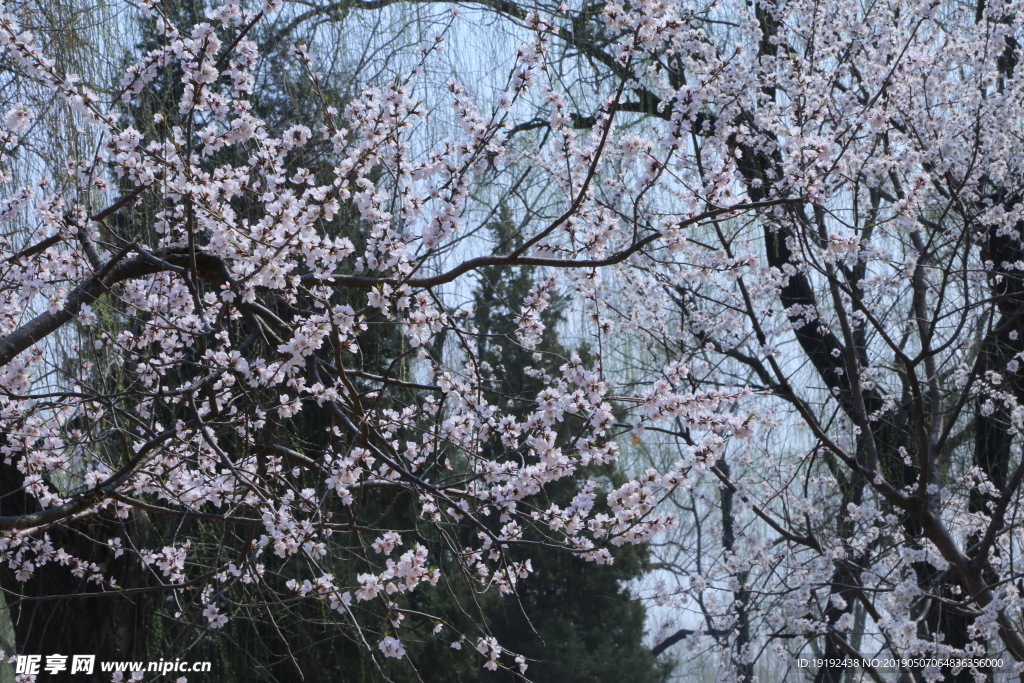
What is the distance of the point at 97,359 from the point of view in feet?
9.61

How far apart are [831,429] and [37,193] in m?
4.36

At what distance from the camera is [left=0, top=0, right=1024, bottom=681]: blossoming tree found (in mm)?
2066

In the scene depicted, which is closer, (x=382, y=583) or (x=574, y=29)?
(x=382, y=583)

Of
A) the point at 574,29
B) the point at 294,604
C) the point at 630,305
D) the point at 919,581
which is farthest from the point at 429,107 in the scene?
the point at 919,581

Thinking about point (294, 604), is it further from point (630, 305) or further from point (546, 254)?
point (546, 254)

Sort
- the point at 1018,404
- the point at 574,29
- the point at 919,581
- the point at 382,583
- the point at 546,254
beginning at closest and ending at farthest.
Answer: the point at 382,583 → the point at 546,254 → the point at 919,581 → the point at 1018,404 → the point at 574,29

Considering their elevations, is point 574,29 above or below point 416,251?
above

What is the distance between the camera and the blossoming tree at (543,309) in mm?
2066

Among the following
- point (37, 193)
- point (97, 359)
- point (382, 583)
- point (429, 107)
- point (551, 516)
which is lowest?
point (382, 583)

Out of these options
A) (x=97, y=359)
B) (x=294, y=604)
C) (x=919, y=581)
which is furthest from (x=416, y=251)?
(x=919, y=581)

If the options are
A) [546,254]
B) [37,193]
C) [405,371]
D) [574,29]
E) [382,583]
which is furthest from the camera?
[574,29]

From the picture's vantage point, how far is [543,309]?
306 centimetres

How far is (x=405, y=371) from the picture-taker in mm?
4867

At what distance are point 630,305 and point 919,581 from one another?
1948mm
